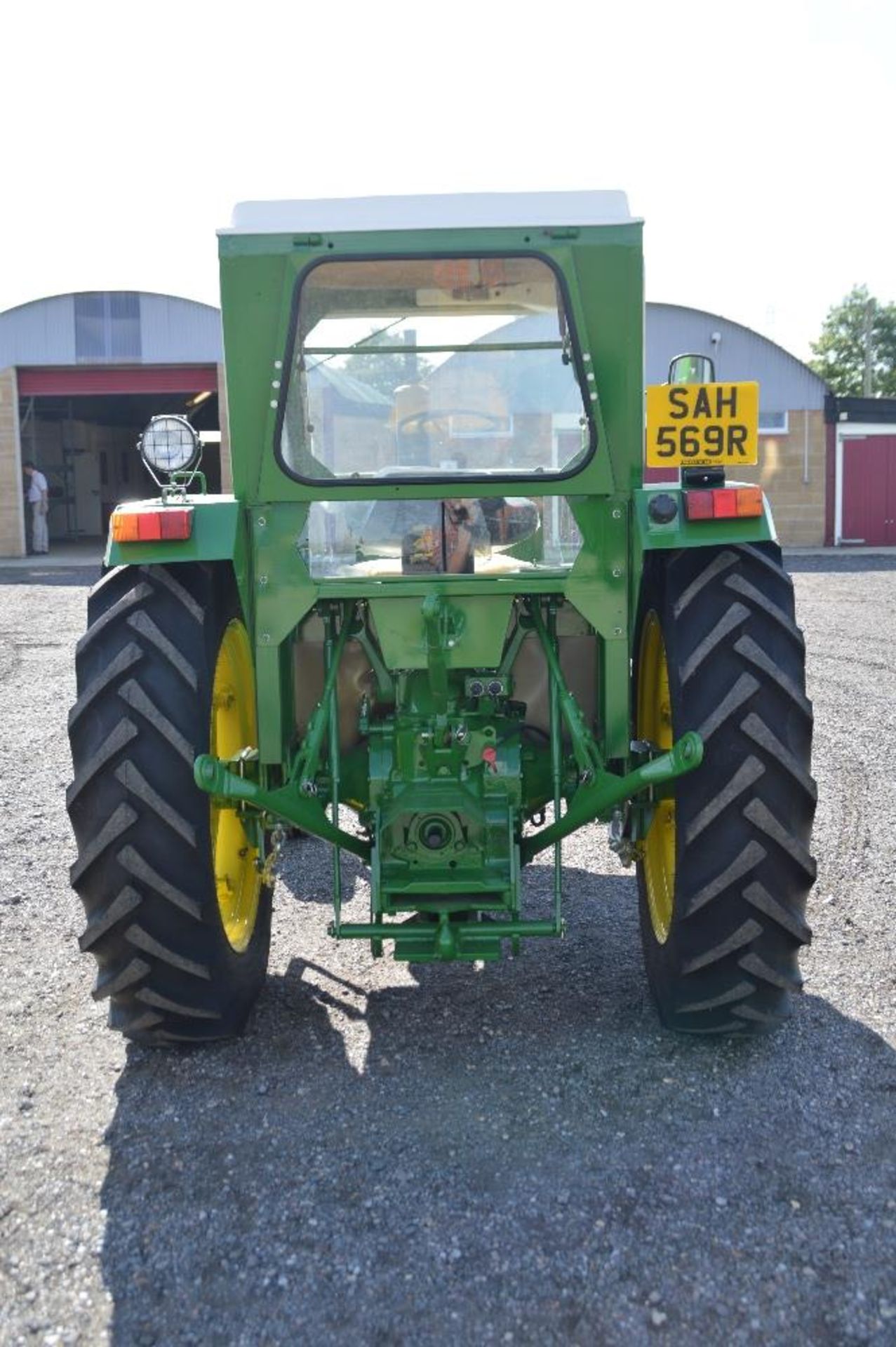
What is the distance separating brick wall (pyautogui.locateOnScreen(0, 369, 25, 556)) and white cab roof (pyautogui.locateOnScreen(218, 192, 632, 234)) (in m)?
23.7

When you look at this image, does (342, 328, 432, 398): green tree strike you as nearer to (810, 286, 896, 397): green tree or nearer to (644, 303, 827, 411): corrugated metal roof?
(644, 303, 827, 411): corrugated metal roof

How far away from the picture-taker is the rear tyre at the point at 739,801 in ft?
12.5

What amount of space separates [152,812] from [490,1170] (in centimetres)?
138

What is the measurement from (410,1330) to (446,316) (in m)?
2.98

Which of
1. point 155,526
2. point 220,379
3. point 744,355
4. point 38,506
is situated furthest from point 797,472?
point 155,526

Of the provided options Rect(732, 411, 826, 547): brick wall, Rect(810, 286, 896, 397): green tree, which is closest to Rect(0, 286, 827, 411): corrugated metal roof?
Rect(732, 411, 826, 547): brick wall

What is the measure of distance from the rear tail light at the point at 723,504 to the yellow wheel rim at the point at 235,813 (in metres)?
1.51

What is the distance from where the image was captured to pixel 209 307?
85.7 ft

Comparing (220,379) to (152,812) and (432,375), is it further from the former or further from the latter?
(152,812)

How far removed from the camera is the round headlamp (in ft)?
14.0

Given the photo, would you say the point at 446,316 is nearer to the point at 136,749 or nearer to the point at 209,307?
the point at 136,749

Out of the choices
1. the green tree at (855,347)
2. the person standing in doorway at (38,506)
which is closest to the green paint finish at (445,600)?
the person standing in doorway at (38,506)

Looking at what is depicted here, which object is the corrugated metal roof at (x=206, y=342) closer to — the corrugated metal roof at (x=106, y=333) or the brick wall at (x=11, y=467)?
the corrugated metal roof at (x=106, y=333)

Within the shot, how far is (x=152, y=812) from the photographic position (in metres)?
3.84
